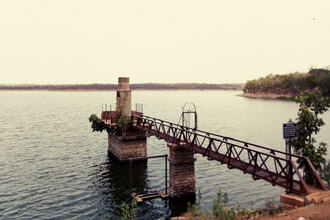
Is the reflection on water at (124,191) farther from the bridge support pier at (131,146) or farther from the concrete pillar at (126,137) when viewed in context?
the concrete pillar at (126,137)

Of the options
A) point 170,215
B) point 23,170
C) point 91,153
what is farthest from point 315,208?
point 91,153

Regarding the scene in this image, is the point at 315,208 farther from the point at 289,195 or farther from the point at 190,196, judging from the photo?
the point at 190,196

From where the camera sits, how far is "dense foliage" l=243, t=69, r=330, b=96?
407 ft

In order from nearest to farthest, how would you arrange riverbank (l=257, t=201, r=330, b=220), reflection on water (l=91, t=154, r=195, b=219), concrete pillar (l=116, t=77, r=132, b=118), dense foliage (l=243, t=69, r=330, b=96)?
riverbank (l=257, t=201, r=330, b=220) < reflection on water (l=91, t=154, r=195, b=219) < concrete pillar (l=116, t=77, r=132, b=118) < dense foliage (l=243, t=69, r=330, b=96)

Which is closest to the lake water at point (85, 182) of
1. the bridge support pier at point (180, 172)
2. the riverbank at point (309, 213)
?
the bridge support pier at point (180, 172)

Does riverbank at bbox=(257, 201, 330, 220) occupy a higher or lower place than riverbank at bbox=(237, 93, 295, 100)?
lower

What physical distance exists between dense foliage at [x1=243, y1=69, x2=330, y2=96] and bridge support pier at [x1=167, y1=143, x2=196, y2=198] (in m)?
113

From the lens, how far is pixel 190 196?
22562 millimetres

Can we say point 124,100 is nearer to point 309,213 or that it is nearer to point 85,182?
point 85,182

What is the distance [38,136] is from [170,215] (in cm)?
3647

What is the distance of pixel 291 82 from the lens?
14338 centimetres

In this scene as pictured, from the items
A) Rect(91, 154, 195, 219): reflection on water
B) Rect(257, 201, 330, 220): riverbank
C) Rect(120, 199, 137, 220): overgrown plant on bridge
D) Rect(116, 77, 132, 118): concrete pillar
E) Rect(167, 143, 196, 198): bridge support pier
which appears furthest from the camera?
Rect(116, 77, 132, 118): concrete pillar

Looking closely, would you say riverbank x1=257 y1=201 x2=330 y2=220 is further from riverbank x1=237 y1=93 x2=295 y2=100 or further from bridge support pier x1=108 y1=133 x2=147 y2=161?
riverbank x1=237 y1=93 x2=295 y2=100

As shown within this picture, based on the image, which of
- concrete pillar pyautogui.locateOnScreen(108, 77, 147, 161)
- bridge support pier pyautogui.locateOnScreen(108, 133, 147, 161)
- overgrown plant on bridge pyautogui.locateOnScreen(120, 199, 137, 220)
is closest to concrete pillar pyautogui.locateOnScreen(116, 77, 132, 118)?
concrete pillar pyautogui.locateOnScreen(108, 77, 147, 161)
